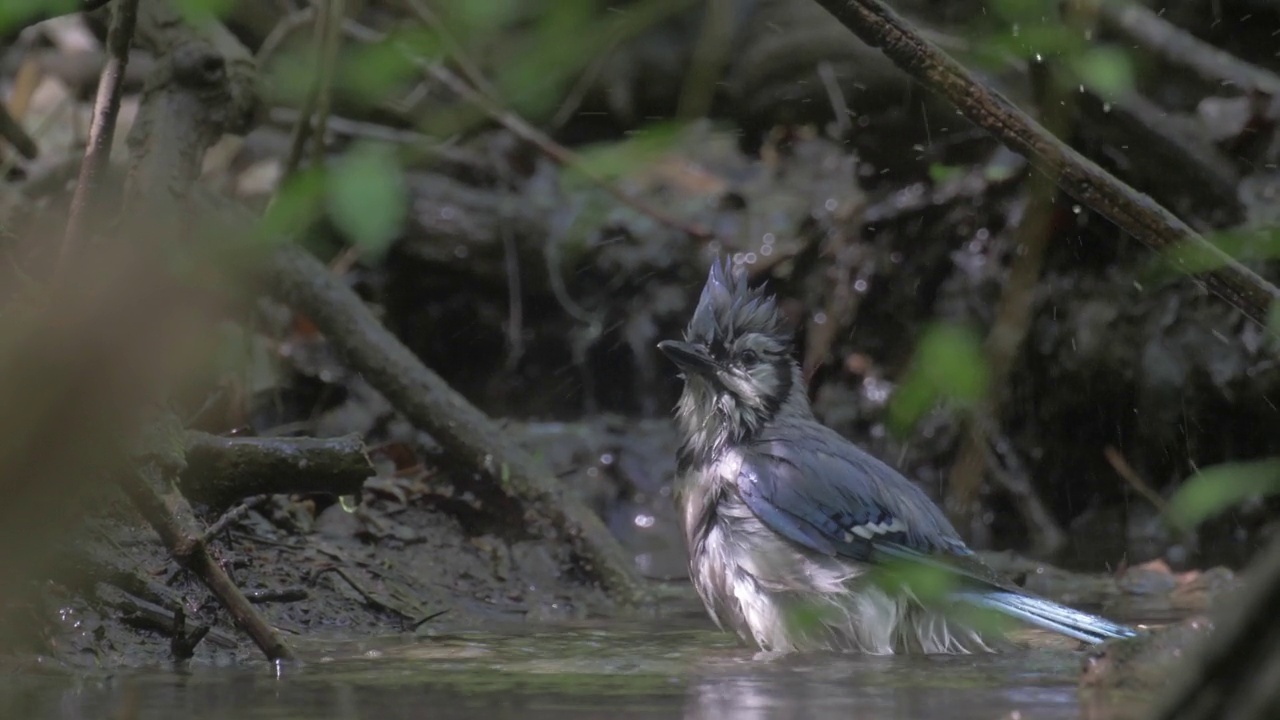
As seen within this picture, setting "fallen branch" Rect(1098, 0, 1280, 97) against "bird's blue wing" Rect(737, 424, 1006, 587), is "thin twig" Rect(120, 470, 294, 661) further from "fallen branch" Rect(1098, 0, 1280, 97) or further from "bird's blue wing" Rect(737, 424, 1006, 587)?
"fallen branch" Rect(1098, 0, 1280, 97)

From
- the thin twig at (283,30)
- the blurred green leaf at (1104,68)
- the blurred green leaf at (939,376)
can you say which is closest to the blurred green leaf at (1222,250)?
the blurred green leaf at (1104,68)

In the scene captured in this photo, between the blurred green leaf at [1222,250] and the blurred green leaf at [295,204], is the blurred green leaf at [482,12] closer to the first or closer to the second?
the blurred green leaf at [295,204]

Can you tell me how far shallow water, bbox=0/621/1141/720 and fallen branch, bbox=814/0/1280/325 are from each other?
986 millimetres

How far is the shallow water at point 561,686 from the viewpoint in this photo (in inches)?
117

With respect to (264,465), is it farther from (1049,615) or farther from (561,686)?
(1049,615)

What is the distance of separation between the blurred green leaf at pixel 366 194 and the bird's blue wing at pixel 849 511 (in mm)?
2406

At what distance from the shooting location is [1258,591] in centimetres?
135

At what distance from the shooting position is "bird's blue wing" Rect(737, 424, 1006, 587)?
4871mm

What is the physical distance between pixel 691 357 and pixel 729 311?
24cm

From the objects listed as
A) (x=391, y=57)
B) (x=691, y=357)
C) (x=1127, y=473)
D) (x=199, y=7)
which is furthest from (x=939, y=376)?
(x=1127, y=473)

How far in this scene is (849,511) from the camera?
4.96 metres

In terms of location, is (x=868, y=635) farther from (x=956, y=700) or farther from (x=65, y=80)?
(x=65, y=80)

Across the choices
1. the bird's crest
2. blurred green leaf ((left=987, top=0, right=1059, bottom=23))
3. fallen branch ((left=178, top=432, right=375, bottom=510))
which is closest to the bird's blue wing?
the bird's crest

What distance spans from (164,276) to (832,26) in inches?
252
